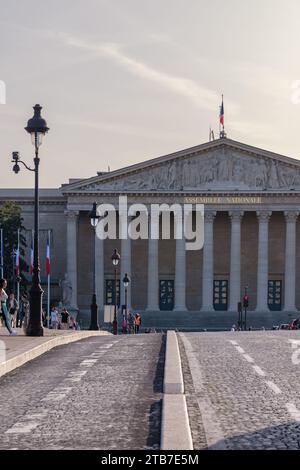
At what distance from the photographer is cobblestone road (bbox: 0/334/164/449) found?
454 inches

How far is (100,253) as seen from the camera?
4045 inches

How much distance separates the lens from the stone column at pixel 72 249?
102312 mm

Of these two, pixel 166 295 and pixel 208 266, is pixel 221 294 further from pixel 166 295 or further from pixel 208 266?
pixel 166 295

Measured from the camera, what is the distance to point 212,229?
103625 mm

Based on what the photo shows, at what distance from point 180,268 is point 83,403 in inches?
3470

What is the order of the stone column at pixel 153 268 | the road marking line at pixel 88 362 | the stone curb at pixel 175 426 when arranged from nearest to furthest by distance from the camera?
1. the stone curb at pixel 175 426
2. the road marking line at pixel 88 362
3. the stone column at pixel 153 268

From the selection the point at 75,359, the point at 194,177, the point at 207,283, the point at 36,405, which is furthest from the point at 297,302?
the point at 36,405

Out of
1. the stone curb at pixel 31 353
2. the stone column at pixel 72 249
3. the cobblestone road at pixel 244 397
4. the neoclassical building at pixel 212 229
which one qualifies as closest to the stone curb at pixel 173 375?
the cobblestone road at pixel 244 397

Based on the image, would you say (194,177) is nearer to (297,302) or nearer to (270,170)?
(270,170)

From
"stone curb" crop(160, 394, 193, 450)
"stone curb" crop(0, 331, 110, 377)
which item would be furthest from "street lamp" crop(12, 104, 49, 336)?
"stone curb" crop(160, 394, 193, 450)

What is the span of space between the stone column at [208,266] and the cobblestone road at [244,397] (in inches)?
3006

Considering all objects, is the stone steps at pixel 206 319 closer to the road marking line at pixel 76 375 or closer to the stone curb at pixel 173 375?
the stone curb at pixel 173 375
